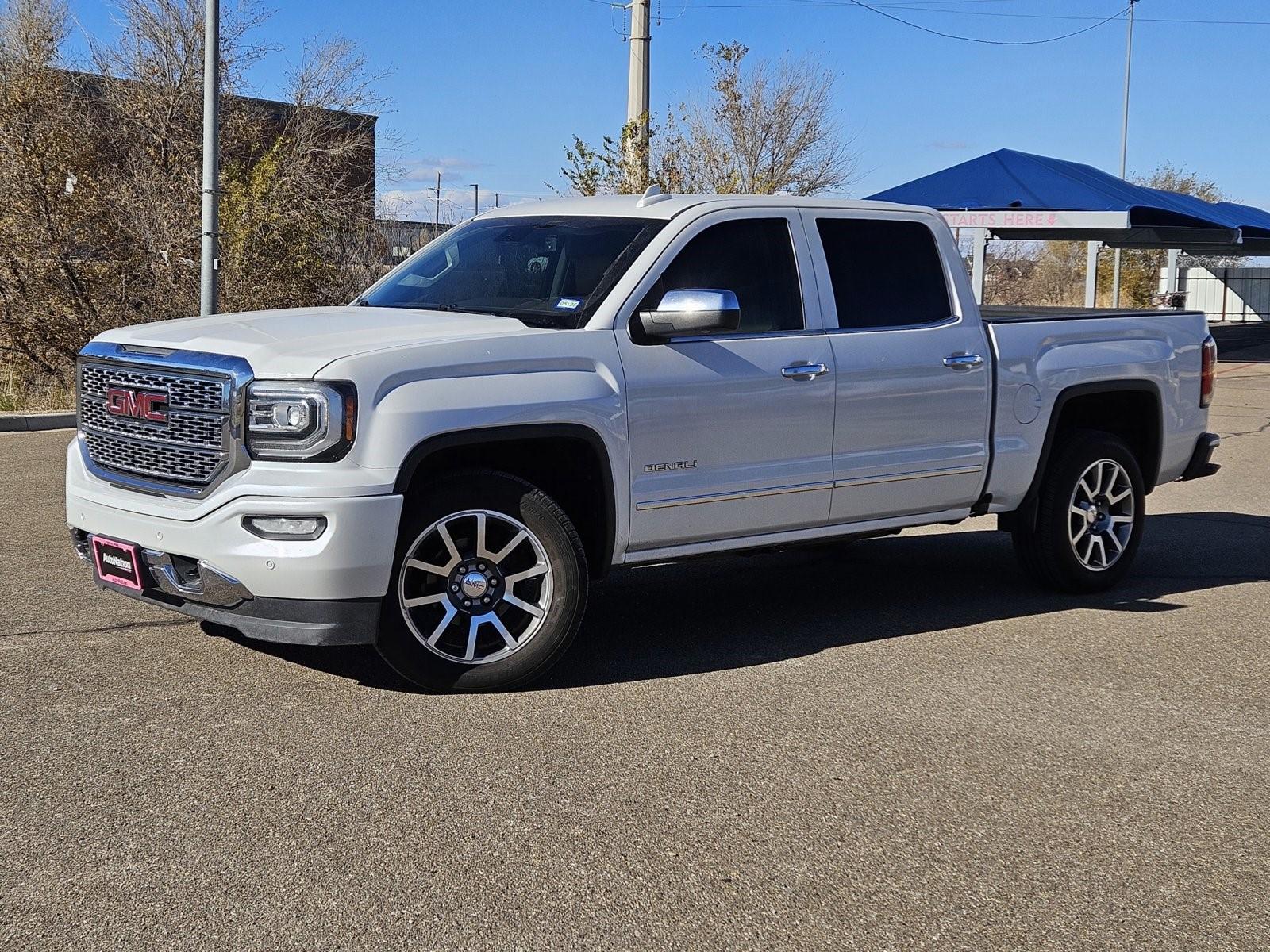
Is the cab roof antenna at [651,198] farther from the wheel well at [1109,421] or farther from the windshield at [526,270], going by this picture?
the wheel well at [1109,421]

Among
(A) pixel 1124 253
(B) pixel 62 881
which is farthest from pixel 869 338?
(A) pixel 1124 253

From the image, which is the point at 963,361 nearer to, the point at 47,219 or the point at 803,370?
the point at 803,370

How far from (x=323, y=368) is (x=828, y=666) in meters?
2.48

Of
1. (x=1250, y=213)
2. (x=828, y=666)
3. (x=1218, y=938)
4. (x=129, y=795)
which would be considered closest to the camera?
(x=1218, y=938)

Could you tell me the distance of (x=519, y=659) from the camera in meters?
5.55

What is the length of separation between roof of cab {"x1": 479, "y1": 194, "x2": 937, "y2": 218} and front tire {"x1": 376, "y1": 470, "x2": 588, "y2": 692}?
5.16 feet

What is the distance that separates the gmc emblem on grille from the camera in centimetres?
541

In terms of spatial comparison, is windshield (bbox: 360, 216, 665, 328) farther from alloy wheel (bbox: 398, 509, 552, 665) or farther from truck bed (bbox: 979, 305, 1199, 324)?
truck bed (bbox: 979, 305, 1199, 324)

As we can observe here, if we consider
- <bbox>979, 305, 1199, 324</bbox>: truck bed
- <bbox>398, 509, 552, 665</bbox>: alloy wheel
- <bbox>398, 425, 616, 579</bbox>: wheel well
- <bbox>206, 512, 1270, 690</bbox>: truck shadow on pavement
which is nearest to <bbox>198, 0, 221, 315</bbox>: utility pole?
<bbox>206, 512, 1270, 690</bbox>: truck shadow on pavement

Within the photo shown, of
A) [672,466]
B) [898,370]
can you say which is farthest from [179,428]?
[898,370]

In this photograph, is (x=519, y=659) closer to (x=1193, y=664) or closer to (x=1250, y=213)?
(x=1193, y=664)

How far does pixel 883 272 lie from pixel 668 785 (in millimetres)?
3188

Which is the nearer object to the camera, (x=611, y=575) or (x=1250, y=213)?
(x=611, y=575)

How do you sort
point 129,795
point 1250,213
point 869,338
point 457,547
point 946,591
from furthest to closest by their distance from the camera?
point 1250,213
point 946,591
point 869,338
point 457,547
point 129,795
